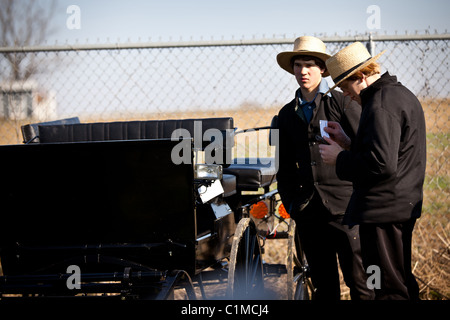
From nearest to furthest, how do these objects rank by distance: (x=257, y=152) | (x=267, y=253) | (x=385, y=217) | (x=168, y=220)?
(x=385, y=217) → (x=168, y=220) → (x=257, y=152) → (x=267, y=253)

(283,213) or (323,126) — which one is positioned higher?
(323,126)

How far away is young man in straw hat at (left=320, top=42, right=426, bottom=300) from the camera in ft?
7.70

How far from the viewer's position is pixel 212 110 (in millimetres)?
4879

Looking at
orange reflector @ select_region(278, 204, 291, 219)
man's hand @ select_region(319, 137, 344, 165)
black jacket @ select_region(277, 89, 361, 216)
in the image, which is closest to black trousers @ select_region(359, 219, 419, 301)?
man's hand @ select_region(319, 137, 344, 165)

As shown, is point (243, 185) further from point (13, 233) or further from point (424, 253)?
point (424, 253)

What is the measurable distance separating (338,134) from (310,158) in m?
0.49

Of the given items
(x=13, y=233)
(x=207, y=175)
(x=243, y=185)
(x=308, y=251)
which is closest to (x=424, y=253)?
(x=308, y=251)

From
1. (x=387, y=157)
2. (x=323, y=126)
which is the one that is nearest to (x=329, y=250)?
(x=323, y=126)

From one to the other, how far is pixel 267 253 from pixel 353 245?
2393mm

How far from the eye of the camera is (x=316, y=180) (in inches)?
126

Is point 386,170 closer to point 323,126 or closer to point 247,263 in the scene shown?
point 323,126

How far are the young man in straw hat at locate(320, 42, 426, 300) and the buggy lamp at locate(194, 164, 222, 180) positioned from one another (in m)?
0.69

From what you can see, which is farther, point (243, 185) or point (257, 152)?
point (257, 152)

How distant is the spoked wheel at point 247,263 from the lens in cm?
304
